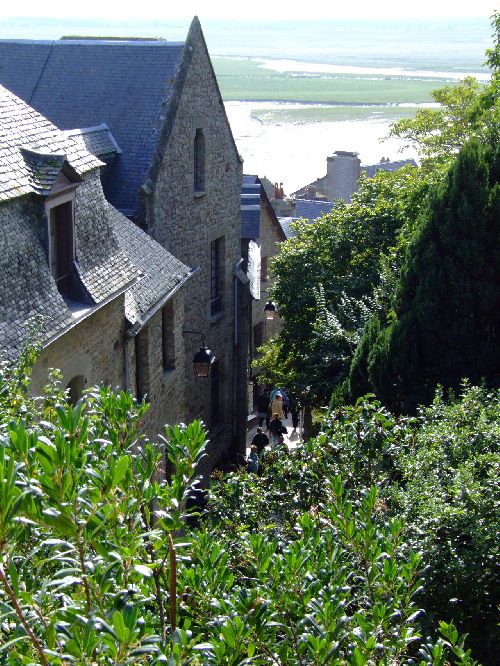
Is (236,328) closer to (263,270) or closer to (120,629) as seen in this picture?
(263,270)

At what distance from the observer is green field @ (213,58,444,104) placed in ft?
511

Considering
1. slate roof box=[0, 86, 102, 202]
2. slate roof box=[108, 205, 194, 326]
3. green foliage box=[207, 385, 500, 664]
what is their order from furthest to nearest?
slate roof box=[108, 205, 194, 326]
slate roof box=[0, 86, 102, 202]
green foliage box=[207, 385, 500, 664]

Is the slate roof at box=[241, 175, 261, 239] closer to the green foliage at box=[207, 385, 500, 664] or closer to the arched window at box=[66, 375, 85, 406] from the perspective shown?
the arched window at box=[66, 375, 85, 406]

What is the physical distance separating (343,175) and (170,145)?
1335 inches

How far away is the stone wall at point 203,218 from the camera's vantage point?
68.7 feet

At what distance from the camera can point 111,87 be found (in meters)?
21.7

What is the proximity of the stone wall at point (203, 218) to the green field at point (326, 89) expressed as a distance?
405 ft

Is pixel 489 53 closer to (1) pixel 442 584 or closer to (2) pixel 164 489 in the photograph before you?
(1) pixel 442 584

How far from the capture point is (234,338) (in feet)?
85.7

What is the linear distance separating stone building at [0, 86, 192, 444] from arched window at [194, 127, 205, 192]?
7.25m

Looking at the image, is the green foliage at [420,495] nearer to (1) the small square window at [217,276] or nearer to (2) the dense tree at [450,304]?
(2) the dense tree at [450,304]

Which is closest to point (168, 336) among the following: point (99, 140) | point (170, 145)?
point (170, 145)

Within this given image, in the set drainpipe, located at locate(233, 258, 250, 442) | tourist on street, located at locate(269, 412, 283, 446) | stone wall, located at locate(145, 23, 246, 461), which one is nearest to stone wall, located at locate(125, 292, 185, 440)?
stone wall, located at locate(145, 23, 246, 461)

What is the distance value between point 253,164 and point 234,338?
62671 mm
